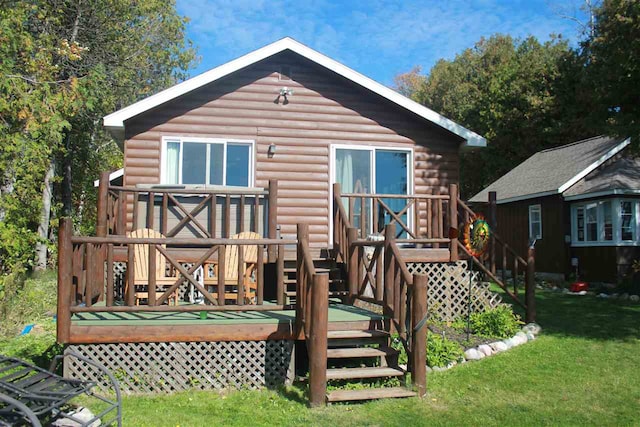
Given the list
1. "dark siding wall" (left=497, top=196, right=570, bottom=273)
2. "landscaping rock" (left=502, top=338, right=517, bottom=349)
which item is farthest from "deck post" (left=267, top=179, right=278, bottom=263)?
"dark siding wall" (left=497, top=196, right=570, bottom=273)

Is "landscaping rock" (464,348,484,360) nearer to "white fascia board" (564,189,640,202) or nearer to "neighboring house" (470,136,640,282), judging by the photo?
"neighboring house" (470,136,640,282)

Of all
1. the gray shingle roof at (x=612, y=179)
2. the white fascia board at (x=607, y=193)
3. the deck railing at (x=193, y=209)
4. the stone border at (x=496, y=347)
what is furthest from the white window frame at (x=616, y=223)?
the deck railing at (x=193, y=209)

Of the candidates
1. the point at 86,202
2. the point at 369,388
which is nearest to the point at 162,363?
the point at 369,388

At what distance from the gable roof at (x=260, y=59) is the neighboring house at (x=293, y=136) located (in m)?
0.02

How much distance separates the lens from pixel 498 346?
768cm

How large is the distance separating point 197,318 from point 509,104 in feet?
82.7

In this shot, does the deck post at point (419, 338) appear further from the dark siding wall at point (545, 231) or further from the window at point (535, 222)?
the window at point (535, 222)

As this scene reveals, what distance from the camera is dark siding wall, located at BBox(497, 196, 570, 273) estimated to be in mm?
17641

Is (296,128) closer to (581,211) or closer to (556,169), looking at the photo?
(581,211)

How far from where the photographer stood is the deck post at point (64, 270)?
18.3 feet

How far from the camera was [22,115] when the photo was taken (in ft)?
30.8

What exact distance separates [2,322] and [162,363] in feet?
14.3

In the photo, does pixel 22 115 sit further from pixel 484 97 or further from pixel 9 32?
pixel 484 97

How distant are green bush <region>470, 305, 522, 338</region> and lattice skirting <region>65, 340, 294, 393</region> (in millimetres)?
3388
